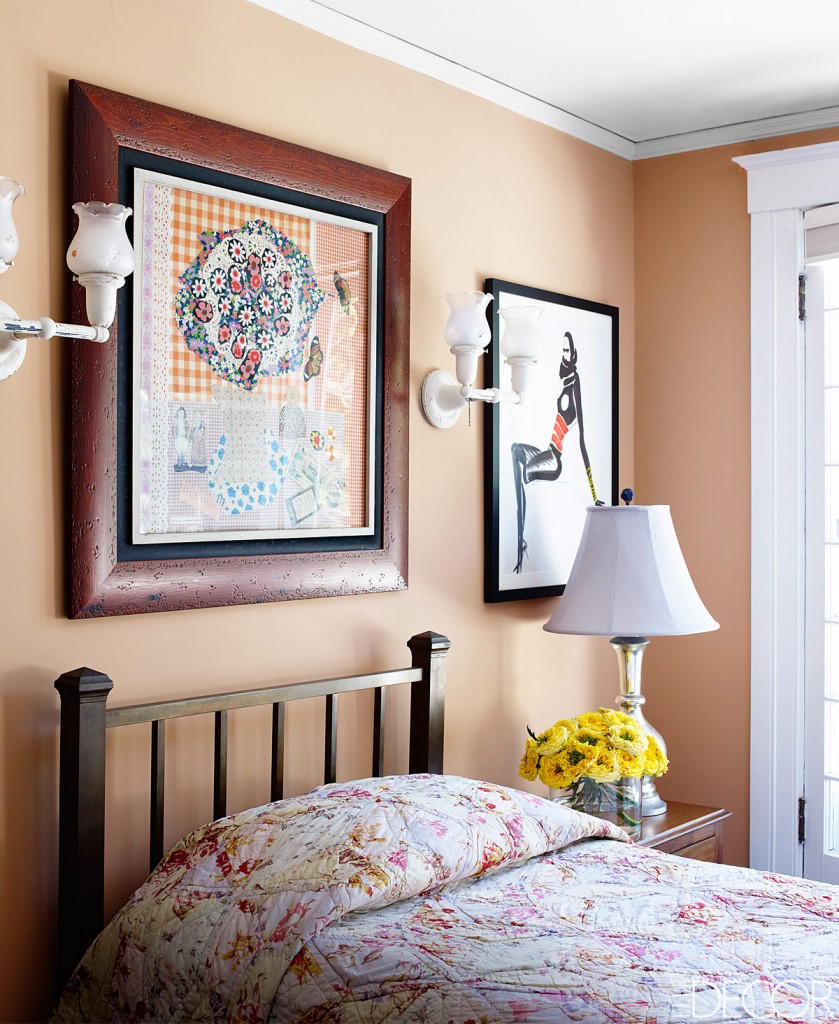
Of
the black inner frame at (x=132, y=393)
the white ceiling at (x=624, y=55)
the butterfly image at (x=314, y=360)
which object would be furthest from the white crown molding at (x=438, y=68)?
the butterfly image at (x=314, y=360)

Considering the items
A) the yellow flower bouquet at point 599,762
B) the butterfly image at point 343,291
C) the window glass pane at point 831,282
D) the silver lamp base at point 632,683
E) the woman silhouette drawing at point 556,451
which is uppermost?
the window glass pane at point 831,282

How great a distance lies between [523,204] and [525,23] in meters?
0.57

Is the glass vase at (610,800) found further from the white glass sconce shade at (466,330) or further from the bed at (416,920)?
the white glass sconce shade at (466,330)

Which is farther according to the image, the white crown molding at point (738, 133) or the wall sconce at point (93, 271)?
the white crown molding at point (738, 133)

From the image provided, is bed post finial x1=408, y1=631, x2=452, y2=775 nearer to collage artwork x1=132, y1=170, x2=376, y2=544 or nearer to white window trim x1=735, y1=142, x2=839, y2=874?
collage artwork x1=132, y1=170, x2=376, y2=544

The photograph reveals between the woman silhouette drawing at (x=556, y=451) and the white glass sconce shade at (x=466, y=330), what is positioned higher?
the white glass sconce shade at (x=466, y=330)

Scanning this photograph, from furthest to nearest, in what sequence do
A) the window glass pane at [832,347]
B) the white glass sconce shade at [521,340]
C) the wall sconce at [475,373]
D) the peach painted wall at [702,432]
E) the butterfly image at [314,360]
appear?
1. the peach painted wall at [702,432]
2. the window glass pane at [832,347]
3. the white glass sconce shade at [521,340]
4. the wall sconce at [475,373]
5. the butterfly image at [314,360]

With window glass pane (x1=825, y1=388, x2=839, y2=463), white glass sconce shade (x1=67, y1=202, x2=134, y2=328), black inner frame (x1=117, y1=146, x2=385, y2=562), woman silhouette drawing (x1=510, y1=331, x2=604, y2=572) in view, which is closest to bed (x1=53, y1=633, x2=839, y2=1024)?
black inner frame (x1=117, y1=146, x2=385, y2=562)

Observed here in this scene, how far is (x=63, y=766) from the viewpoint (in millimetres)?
1939

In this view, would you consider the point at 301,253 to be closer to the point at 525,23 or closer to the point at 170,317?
the point at 170,317

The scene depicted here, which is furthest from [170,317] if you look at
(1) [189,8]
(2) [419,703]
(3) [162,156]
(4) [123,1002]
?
(4) [123,1002]

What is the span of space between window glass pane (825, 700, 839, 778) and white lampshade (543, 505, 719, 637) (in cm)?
55

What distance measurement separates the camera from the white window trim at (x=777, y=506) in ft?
10.6

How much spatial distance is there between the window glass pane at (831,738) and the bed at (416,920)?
117cm
